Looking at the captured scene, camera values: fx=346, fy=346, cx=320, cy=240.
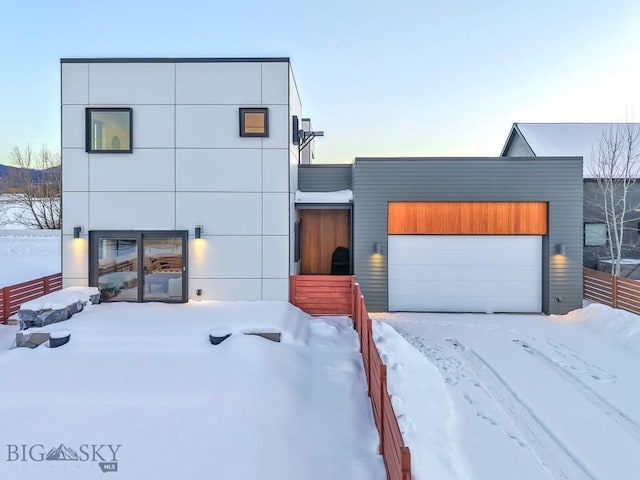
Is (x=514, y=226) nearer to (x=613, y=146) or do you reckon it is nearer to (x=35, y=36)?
(x=613, y=146)

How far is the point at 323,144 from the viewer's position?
21.0 metres

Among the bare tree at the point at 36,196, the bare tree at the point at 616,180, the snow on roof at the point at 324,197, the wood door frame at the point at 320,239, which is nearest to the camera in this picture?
the snow on roof at the point at 324,197

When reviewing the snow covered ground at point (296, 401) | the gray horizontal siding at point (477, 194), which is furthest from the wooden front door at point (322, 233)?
the snow covered ground at point (296, 401)

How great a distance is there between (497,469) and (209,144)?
7.83m

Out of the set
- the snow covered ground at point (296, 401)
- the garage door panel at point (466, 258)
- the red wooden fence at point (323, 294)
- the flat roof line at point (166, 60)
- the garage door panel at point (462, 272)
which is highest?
the flat roof line at point (166, 60)

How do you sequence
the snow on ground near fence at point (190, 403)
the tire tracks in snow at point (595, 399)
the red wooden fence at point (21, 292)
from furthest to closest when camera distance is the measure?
the red wooden fence at point (21, 292) → the tire tracks in snow at point (595, 399) → the snow on ground near fence at point (190, 403)

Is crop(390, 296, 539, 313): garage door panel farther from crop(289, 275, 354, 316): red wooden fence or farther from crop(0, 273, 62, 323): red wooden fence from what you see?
crop(0, 273, 62, 323): red wooden fence

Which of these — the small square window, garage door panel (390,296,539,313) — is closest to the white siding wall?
garage door panel (390,296,539,313)

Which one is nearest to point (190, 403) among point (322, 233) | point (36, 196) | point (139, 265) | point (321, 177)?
point (139, 265)

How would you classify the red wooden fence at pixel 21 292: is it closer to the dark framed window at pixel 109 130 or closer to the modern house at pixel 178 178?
the modern house at pixel 178 178

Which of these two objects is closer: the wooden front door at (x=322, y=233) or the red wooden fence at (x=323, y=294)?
the red wooden fence at (x=323, y=294)

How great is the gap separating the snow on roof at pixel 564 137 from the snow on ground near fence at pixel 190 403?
12954mm

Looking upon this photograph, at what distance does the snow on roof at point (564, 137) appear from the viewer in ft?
46.0

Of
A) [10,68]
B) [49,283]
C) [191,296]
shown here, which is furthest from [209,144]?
[10,68]
